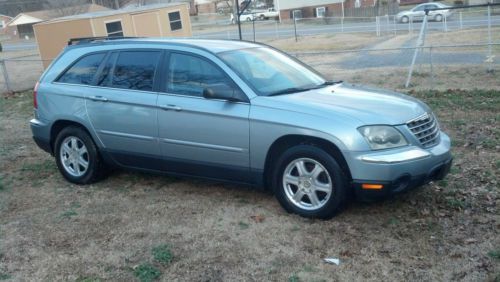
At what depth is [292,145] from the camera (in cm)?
501

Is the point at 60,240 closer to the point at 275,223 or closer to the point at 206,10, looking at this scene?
the point at 275,223

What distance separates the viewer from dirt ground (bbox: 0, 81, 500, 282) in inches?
162

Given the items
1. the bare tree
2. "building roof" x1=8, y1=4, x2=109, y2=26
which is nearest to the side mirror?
Answer: "building roof" x1=8, y1=4, x2=109, y2=26

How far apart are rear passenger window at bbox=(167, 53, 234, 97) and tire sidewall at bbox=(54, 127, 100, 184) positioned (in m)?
1.26

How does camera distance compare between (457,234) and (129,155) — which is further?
(129,155)

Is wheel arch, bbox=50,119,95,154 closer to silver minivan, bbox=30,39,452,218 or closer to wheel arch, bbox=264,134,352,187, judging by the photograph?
silver minivan, bbox=30,39,452,218

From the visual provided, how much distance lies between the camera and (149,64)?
19.1ft

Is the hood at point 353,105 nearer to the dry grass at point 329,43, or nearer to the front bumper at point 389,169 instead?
the front bumper at point 389,169

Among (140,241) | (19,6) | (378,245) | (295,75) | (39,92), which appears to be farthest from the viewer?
(19,6)

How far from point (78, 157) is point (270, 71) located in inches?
95.7

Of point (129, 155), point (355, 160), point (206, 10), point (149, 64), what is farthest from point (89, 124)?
point (206, 10)

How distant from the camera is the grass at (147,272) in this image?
4.07m

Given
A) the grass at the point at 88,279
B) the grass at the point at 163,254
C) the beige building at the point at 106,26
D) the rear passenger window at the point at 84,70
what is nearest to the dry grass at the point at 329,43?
the beige building at the point at 106,26

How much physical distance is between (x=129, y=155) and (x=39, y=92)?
148cm
